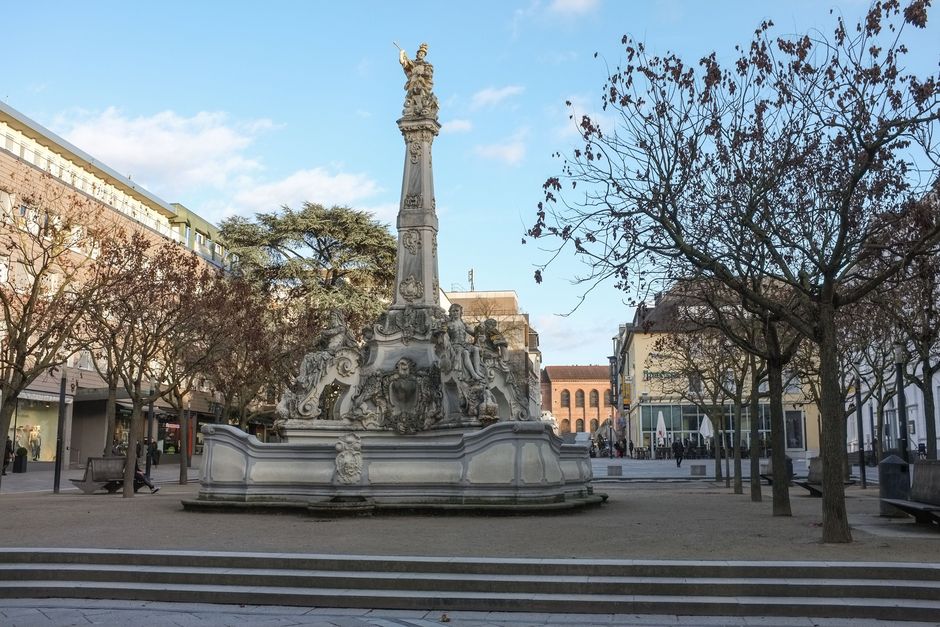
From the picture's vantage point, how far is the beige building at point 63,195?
37781 mm

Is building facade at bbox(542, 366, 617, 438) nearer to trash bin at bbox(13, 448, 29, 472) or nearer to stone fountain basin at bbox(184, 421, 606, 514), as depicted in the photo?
trash bin at bbox(13, 448, 29, 472)

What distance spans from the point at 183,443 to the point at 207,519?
49.3ft

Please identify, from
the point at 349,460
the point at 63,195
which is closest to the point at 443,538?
the point at 349,460

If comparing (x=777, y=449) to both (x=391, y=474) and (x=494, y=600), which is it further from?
(x=494, y=600)

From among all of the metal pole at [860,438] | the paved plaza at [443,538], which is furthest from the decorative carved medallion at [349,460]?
the metal pole at [860,438]

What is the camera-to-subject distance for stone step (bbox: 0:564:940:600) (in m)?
8.91

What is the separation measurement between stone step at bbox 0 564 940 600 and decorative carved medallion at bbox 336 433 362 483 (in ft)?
20.0

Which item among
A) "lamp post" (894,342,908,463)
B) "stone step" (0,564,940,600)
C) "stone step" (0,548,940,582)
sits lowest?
"stone step" (0,564,940,600)

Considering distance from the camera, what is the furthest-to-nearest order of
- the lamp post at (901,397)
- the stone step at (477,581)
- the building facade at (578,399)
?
the building facade at (578,399) < the lamp post at (901,397) < the stone step at (477,581)

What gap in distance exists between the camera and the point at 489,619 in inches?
342

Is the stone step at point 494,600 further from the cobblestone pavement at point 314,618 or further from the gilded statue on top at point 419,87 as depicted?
the gilded statue on top at point 419,87

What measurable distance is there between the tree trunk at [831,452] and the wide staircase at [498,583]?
7.56 ft

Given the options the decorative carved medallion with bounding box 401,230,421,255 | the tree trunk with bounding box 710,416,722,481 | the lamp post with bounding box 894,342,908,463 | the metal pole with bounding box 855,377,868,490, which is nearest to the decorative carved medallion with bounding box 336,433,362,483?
the decorative carved medallion with bounding box 401,230,421,255

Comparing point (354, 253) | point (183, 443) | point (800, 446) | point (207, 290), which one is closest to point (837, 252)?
point (183, 443)
